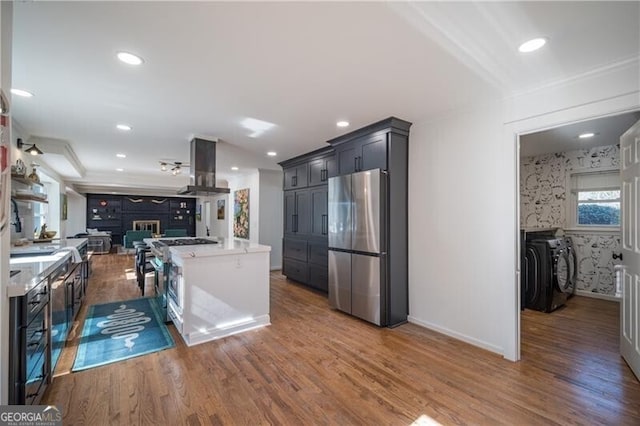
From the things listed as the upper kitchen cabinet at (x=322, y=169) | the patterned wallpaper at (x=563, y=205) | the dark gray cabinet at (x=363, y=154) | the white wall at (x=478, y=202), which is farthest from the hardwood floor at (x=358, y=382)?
the upper kitchen cabinet at (x=322, y=169)

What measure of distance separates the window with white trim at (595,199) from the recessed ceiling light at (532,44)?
12.5 ft

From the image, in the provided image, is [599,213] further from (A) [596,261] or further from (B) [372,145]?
(B) [372,145]

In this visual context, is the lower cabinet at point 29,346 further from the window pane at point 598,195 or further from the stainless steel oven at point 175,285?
the window pane at point 598,195

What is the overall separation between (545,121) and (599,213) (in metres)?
3.35

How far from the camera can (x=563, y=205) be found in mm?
4742

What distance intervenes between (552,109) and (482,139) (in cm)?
57

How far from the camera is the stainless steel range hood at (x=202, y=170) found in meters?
3.93

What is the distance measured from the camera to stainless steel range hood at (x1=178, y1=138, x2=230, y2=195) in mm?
3930

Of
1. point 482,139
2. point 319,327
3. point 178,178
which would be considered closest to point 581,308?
point 482,139

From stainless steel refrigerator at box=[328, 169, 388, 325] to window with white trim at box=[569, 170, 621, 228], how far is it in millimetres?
3696

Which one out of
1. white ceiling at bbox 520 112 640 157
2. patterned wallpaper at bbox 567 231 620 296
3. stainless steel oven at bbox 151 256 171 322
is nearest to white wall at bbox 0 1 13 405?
stainless steel oven at bbox 151 256 171 322

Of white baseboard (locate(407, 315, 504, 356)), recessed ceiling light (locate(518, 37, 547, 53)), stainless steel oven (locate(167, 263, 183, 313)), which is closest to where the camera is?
recessed ceiling light (locate(518, 37, 547, 53))

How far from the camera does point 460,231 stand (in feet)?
9.84

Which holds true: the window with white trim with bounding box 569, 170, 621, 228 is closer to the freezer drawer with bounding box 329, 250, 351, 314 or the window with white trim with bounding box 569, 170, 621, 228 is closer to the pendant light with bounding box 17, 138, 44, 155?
the freezer drawer with bounding box 329, 250, 351, 314
